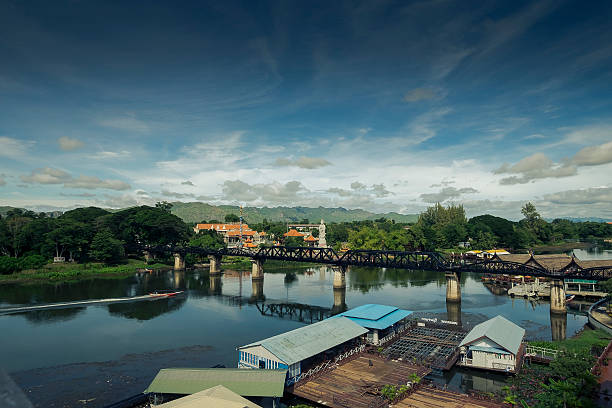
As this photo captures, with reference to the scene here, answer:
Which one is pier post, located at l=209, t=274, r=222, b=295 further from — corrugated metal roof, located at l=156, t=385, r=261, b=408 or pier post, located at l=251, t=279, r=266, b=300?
corrugated metal roof, located at l=156, t=385, r=261, b=408

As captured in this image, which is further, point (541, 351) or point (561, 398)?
point (541, 351)

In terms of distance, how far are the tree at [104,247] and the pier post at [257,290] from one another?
41.4 m

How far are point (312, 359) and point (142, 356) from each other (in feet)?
65.3

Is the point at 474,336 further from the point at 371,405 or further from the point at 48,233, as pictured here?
the point at 48,233

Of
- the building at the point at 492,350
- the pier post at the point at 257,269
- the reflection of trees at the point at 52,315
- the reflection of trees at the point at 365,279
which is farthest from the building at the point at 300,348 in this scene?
the pier post at the point at 257,269

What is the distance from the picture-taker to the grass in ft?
282

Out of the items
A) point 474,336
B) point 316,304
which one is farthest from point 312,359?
point 316,304

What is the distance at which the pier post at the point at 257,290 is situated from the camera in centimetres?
7762

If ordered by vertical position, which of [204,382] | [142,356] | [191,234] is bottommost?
[142,356]

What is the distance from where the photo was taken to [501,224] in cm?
16212

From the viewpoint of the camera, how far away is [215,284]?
3634 inches

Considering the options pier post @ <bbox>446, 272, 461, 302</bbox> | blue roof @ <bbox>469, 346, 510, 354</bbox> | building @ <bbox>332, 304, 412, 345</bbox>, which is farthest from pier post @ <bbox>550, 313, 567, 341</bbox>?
building @ <bbox>332, 304, 412, 345</bbox>

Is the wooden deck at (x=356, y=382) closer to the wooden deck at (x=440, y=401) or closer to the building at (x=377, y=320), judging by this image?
the wooden deck at (x=440, y=401)

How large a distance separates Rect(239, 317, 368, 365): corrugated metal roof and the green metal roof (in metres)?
2.56
